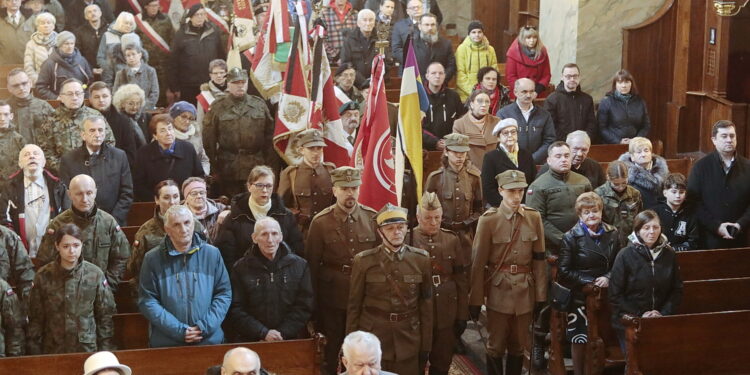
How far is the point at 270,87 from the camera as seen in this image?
1179 cm

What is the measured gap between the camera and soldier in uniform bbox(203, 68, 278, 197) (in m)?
10.8

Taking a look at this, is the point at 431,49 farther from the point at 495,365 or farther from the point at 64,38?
the point at 495,365

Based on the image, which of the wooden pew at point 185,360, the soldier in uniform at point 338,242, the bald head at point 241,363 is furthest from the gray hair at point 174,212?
the bald head at point 241,363

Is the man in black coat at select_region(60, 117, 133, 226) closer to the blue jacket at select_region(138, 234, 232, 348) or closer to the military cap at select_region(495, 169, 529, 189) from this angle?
the blue jacket at select_region(138, 234, 232, 348)

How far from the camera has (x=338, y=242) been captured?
8.72 metres

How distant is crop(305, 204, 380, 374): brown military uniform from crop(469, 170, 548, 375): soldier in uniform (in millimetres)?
Answer: 778

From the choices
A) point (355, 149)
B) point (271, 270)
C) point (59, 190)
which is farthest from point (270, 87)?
point (271, 270)

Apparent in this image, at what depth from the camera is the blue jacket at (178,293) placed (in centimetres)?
782

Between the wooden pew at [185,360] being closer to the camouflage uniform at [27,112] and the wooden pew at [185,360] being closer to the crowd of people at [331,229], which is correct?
the crowd of people at [331,229]

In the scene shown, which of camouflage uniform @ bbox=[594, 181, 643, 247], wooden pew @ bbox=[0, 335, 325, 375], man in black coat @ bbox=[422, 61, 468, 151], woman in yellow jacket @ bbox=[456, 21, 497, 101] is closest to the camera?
wooden pew @ bbox=[0, 335, 325, 375]

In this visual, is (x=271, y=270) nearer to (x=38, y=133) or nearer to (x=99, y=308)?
(x=99, y=308)

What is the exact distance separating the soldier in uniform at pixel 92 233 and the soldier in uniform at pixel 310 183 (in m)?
1.58

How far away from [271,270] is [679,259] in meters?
3.24

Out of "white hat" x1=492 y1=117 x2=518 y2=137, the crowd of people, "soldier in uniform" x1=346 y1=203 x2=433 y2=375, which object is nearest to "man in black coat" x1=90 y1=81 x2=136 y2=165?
the crowd of people
